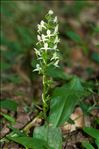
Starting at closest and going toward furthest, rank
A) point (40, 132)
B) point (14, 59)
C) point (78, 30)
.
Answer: point (40, 132) < point (14, 59) < point (78, 30)

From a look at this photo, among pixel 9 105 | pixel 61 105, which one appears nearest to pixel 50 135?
pixel 61 105

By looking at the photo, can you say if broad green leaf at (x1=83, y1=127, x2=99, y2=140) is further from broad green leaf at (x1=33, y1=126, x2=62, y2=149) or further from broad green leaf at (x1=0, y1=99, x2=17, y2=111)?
broad green leaf at (x1=0, y1=99, x2=17, y2=111)

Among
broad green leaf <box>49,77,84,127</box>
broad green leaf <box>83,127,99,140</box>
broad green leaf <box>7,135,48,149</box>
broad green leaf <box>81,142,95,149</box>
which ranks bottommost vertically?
broad green leaf <box>81,142,95,149</box>

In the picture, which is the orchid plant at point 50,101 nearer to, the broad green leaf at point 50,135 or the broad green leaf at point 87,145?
the broad green leaf at point 50,135

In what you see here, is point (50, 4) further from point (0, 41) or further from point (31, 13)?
point (0, 41)

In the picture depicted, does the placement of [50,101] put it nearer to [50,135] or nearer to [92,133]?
[50,135]

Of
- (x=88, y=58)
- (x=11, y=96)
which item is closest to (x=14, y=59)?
(x=88, y=58)

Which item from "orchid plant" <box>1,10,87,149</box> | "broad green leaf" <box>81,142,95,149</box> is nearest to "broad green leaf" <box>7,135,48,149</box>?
"orchid plant" <box>1,10,87,149</box>

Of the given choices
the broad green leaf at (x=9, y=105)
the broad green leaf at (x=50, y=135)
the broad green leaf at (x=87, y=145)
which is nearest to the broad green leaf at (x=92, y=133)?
the broad green leaf at (x=87, y=145)
